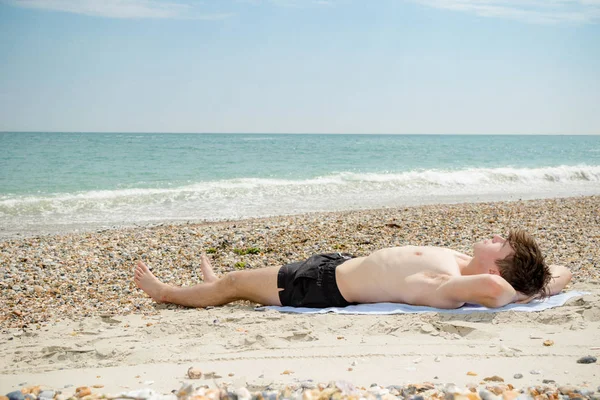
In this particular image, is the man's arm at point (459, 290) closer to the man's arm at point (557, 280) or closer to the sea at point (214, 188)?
the man's arm at point (557, 280)

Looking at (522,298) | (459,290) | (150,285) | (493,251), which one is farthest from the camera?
(150,285)

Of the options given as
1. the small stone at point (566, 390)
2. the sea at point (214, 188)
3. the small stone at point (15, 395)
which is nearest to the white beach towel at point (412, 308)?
the small stone at point (566, 390)

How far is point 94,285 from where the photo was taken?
6117 millimetres

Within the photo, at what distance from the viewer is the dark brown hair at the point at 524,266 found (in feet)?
14.1

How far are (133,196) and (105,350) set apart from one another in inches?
513

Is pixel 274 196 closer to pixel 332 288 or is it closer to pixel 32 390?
pixel 332 288

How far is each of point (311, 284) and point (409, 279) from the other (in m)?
0.83

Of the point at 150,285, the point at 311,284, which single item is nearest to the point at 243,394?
the point at 311,284

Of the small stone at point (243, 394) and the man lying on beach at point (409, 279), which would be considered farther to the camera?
the man lying on beach at point (409, 279)

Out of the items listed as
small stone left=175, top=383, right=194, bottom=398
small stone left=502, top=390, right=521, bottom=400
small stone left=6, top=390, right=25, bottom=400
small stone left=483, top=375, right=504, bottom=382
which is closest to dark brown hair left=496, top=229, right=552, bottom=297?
small stone left=483, top=375, right=504, bottom=382

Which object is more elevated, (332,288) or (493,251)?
(493,251)

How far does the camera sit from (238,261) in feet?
24.0

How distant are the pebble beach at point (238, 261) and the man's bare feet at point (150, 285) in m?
0.11

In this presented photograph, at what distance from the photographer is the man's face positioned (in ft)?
14.3
